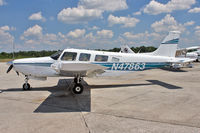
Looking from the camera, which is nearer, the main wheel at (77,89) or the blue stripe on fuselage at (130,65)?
the main wheel at (77,89)

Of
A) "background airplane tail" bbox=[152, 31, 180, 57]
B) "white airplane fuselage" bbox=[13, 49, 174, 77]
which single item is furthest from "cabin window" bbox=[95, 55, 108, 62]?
"background airplane tail" bbox=[152, 31, 180, 57]

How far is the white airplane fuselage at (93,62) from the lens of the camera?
8141mm

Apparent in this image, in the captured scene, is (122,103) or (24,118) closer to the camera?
(24,118)

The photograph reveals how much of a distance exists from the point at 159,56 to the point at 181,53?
22007 mm

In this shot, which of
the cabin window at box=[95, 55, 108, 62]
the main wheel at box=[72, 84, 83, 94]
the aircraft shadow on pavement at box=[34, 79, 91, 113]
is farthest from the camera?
the cabin window at box=[95, 55, 108, 62]

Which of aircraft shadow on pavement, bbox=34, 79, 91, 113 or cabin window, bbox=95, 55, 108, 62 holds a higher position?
cabin window, bbox=95, 55, 108, 62

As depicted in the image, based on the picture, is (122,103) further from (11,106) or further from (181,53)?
(181,53)

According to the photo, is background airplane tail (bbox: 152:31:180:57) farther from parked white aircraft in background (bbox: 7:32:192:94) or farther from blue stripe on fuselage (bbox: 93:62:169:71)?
blue stripe on fuselage (bbox: 93:62:169:71)

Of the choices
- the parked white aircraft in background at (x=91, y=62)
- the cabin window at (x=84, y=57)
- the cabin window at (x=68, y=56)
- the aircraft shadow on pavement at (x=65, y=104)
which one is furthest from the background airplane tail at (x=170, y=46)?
the aircraft shadow on pavement at (x=65, y=104)

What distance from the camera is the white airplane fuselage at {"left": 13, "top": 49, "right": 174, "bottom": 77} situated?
814 centimetres

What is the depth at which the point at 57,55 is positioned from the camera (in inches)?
331

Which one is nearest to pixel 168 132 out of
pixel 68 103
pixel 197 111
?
pixel 197 111

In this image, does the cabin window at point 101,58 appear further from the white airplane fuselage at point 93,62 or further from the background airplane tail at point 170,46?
the background airplane tail at point 170,46

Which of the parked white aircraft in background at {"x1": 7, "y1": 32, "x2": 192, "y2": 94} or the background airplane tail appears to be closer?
the parked white aircraft in background at {"x1": 7, "y1": 32, "x2": 192, "y2": 94}
